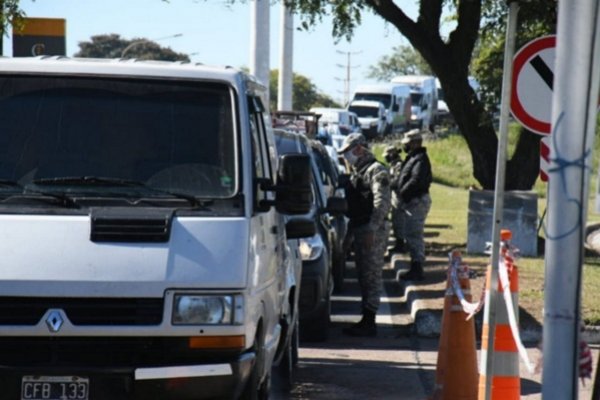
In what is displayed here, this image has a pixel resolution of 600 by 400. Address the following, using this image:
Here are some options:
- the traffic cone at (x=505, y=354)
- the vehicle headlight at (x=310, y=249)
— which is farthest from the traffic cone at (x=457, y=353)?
the vehicle headlight at (x=310, y=249)

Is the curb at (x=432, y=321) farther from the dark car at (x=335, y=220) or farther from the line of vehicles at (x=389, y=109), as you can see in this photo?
the line of vehicles at (x=389, y=109)

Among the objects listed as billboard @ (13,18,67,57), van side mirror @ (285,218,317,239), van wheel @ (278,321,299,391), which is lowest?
van wheel @ (278,321,299,391)

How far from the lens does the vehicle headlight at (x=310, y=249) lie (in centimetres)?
1348

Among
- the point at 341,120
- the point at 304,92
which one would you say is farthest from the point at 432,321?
the point at 304,92

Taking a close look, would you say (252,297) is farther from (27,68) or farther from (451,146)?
(451,146)

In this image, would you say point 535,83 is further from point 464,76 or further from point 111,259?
point 464,76

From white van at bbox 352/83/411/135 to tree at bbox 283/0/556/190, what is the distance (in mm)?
49907

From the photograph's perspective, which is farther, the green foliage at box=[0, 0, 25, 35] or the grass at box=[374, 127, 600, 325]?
the green foliage at box=[0, 0, 25, 35]

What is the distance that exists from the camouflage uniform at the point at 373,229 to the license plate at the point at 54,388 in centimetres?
646

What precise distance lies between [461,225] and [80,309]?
22798 millimetres

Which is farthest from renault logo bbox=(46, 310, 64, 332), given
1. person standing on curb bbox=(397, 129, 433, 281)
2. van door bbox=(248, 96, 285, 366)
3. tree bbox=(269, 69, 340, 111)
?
tree bbox=(269, 69, 340, 111)

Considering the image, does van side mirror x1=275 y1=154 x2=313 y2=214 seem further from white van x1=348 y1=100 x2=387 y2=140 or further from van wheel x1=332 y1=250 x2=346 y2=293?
white van x1=348 y1=100 x2=387 y2=140

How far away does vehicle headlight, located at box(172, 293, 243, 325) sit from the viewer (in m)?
Answer: 7.46

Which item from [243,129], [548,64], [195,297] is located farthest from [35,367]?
[548,64]
